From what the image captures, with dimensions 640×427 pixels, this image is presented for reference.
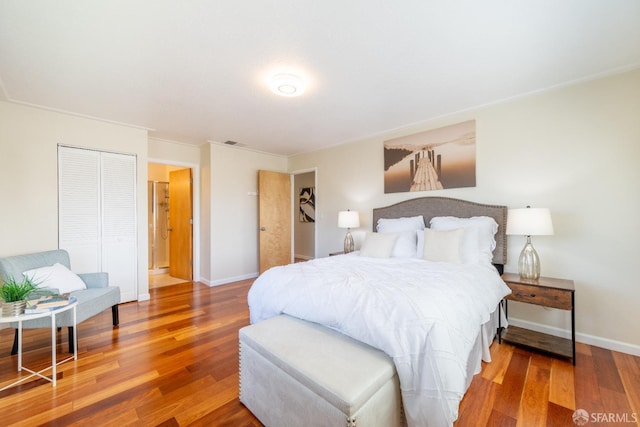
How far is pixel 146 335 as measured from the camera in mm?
2645

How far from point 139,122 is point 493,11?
3.98 m

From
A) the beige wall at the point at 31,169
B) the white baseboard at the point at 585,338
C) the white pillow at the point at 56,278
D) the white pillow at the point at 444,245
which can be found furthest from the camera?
the beige wall at the point at 31,169

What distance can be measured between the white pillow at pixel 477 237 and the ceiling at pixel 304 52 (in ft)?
4.39

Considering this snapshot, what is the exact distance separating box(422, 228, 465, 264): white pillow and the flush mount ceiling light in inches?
79.8

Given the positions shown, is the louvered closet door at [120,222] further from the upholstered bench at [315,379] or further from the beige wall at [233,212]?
the upholstered bench at [315,379]

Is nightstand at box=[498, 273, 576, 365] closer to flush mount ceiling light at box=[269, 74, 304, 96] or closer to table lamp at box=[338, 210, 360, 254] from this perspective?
table lamp at box=[338, 210, 360, 254]

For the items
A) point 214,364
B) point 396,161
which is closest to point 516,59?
point 396,161

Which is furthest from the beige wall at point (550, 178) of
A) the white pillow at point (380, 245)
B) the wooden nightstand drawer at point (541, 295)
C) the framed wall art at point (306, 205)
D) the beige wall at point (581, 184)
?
the framed wall art at point (306, 205)

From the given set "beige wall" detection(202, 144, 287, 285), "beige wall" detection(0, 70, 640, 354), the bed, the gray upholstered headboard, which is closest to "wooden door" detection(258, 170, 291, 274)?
"beige wall" detection(202, 144, 287, 285)

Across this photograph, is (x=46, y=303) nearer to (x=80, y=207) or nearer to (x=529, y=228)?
(x=80, y=207)

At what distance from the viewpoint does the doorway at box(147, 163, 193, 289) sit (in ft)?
16.0

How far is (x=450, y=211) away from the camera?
322 centimetres

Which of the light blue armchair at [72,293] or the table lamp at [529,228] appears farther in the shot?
the table lamp at [529,228]

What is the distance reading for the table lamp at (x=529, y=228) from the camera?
233 cm
